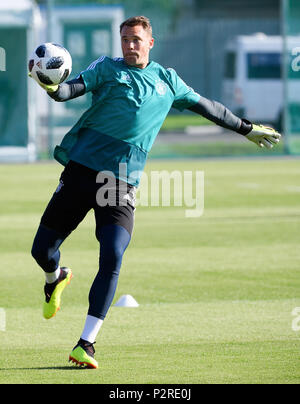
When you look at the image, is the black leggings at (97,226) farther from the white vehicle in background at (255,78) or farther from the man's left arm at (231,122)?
the white vehicle in background at (255,78)

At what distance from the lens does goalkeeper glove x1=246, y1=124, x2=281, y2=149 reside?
789 centimetres

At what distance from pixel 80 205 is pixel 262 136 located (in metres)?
1.59

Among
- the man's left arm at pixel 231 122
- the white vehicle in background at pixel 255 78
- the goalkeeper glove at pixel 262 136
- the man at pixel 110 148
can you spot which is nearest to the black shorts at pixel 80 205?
the man at pixel 110 148

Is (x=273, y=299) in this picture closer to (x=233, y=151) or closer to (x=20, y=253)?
(x=20, y=253)

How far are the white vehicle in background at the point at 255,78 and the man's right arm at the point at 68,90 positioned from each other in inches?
1099

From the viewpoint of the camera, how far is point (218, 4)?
161 ft

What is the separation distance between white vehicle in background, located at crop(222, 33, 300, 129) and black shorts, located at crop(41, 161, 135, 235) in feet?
90.8

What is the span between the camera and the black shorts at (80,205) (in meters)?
7.07

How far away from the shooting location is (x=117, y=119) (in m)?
7.10

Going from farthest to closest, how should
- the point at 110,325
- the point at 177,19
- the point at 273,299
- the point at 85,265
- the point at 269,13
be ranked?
1. the point at 269,13
2. the point at 177,19
3. the point at 85,265
4. the point at 273,299
5. the point at 110,325
